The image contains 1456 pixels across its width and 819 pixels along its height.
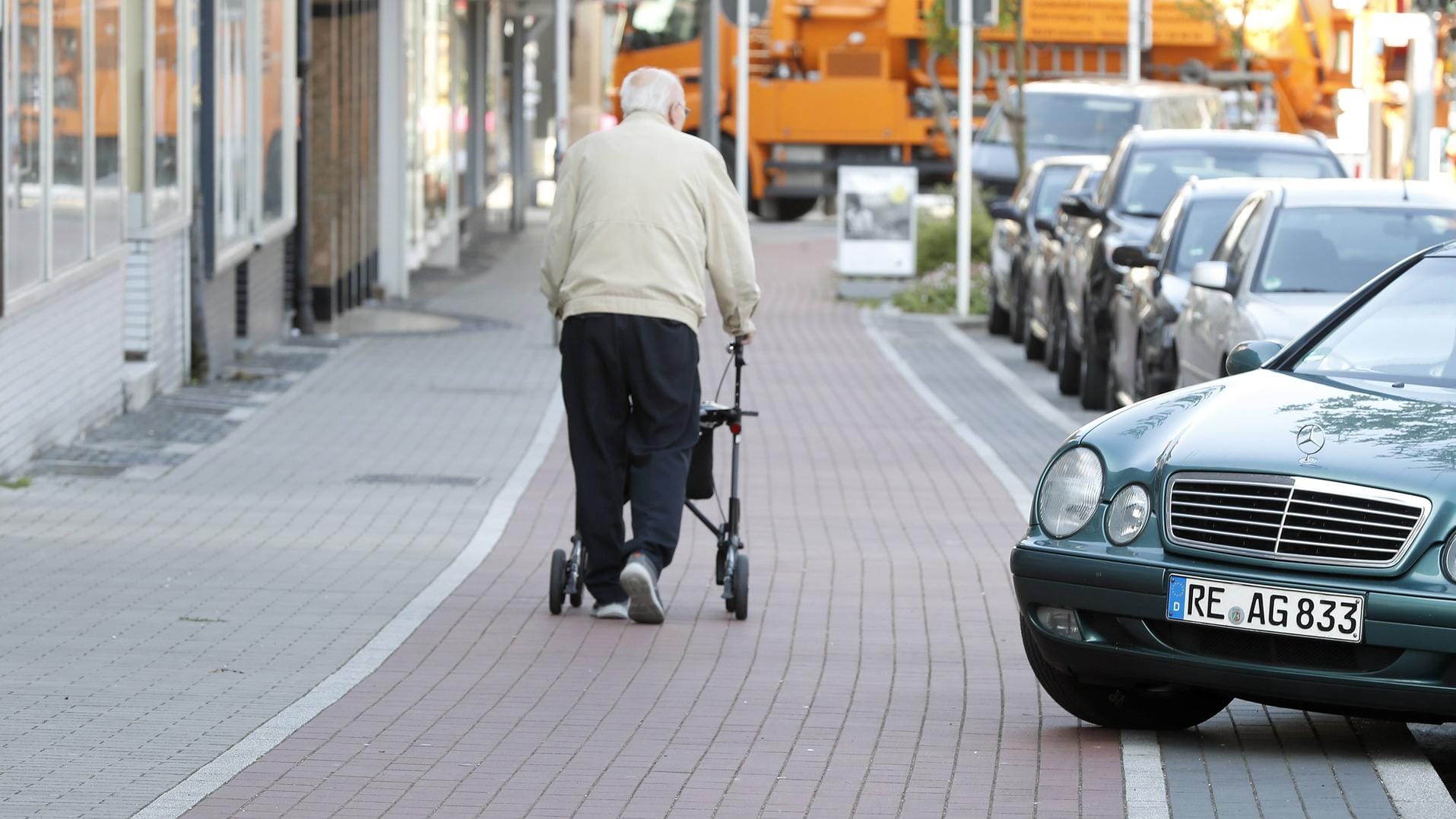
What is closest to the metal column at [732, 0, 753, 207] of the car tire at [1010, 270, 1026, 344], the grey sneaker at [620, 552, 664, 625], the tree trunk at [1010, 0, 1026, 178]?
the tree trunk at [1010, 0, 1026, 178]

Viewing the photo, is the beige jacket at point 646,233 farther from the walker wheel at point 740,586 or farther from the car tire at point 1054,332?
the car tire at point 1054,332

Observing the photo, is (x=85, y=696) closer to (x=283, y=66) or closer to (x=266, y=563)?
(x=266, y=563)

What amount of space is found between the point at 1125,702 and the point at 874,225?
2052 centimetres

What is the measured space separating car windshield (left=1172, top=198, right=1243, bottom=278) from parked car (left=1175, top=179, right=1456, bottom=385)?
6.25 feet

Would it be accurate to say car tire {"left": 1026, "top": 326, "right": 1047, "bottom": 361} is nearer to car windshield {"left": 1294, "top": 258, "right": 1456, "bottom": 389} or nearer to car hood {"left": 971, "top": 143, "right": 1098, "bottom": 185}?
car hood {"left": 971, "top": 143, "right": 1098, "bottom": 185}

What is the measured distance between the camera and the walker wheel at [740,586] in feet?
28.2

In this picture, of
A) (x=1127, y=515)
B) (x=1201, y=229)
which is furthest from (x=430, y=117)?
(x=1127, y=515)

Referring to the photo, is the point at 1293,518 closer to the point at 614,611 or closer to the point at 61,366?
the point at 614,611

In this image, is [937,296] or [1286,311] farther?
[937,296]

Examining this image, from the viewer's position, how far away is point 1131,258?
46.9ft

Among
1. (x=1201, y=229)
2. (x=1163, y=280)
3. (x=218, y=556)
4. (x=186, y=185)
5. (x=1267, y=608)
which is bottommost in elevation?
(x=218, y=556)

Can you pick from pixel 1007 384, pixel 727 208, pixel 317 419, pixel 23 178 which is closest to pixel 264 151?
pixel 317 419

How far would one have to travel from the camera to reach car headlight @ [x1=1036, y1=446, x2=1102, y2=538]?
21.5ft

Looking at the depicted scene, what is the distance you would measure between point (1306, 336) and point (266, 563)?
165 inches
